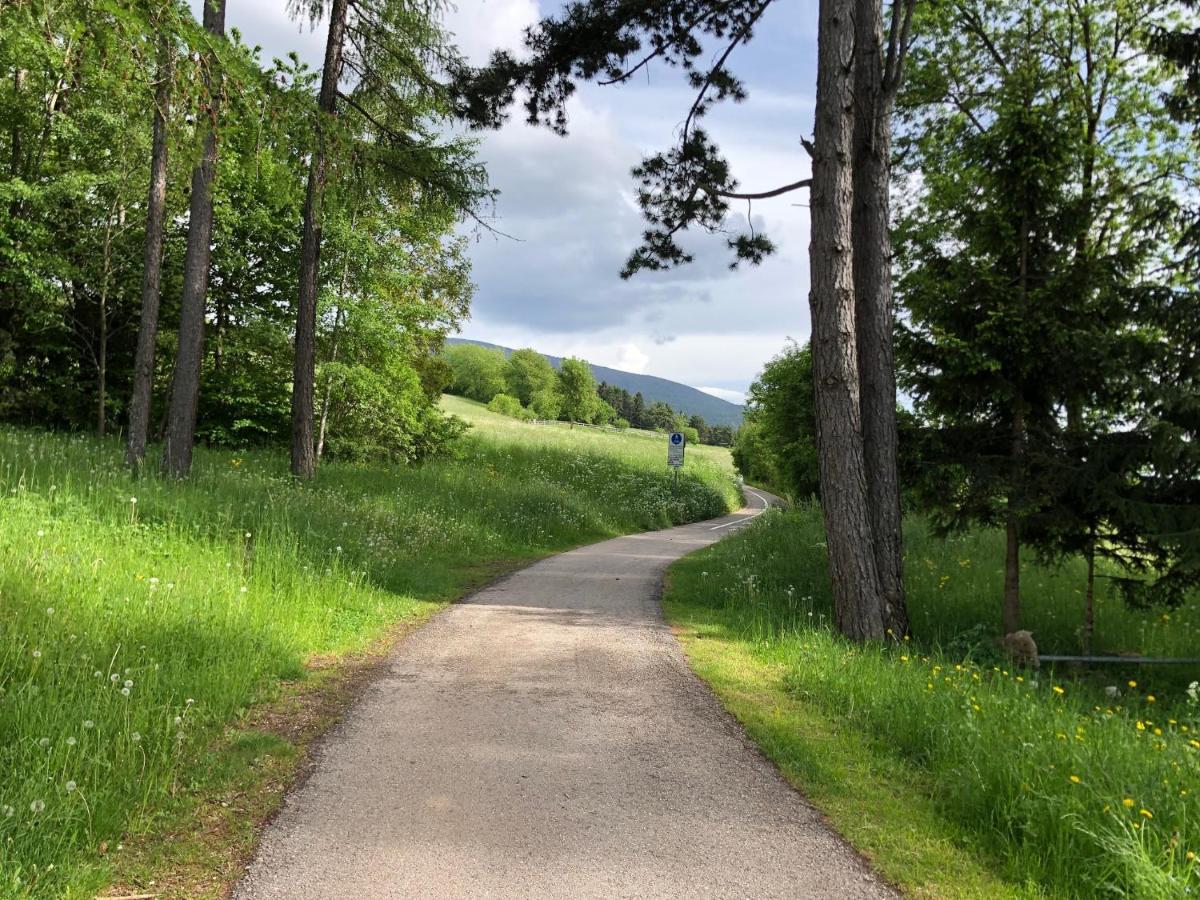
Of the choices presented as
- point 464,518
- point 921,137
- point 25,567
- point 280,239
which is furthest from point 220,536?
point 921,137

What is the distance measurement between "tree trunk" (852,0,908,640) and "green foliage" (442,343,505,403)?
97.7 m

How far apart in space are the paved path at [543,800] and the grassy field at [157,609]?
2.46 feet

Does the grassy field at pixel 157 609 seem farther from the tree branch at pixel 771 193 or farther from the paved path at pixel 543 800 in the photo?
the tree branch at pixel 771 193

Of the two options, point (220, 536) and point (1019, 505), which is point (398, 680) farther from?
point (1019, 505)

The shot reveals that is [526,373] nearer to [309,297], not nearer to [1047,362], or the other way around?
[309,297]

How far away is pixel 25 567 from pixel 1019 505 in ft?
31.8

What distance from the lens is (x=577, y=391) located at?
294 ft

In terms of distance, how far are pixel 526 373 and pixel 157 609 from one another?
105084mm

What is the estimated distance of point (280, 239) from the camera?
63.4 ft

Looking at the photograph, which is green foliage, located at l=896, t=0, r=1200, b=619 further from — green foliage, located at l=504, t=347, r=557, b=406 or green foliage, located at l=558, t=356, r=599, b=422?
green foliage, located at l=504, t=347, r=557, b=406

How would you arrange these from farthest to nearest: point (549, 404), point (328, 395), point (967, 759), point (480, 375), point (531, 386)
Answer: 1. point (480, 375)
2. point (531, 386)
3. point (549, 404)
4. point (328, 395)
5. point (967, 759)

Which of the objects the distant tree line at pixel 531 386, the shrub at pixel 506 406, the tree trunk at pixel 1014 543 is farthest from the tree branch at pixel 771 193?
the shrub at pixel 506 406

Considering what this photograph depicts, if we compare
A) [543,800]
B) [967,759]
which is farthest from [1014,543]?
[543,800]

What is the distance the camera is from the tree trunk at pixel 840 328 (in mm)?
7359
